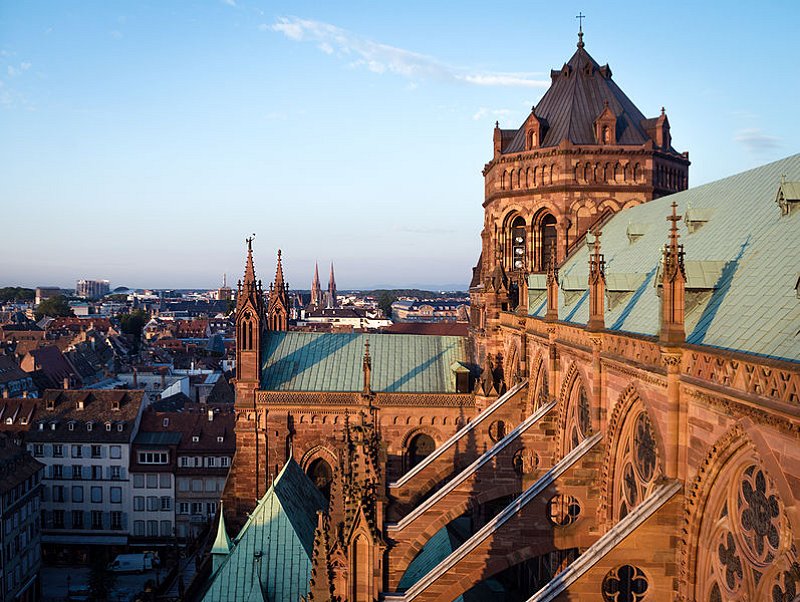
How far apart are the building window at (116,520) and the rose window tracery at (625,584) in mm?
54560

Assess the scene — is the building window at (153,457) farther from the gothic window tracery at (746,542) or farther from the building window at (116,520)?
the gothic window tracery at (746,542)

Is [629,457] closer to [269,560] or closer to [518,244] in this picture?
[269,560]

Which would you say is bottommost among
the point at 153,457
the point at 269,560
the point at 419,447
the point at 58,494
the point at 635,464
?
the point at 58,494

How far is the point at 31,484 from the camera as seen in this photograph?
53469 mm

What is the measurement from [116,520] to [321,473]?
109 feet

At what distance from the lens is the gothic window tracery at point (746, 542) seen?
36.5 feet

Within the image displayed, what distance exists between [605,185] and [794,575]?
29.1 meters

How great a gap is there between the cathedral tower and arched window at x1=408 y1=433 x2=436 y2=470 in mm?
4968

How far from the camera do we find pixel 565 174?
37.2 metres

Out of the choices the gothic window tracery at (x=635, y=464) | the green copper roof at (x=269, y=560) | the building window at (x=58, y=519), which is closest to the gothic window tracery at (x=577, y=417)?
the gothic window tracery at (x=635, y=464)

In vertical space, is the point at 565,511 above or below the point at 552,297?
below

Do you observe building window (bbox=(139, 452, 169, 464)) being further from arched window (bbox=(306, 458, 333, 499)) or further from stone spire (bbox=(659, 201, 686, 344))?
stone spire (bbox=(659, 201, 686, 344))

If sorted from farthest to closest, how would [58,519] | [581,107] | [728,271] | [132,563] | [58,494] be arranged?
[58,494], [58,519], [132,563], [581,107], [728,271]

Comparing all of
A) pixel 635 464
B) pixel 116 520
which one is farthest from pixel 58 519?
pixel 635 464
